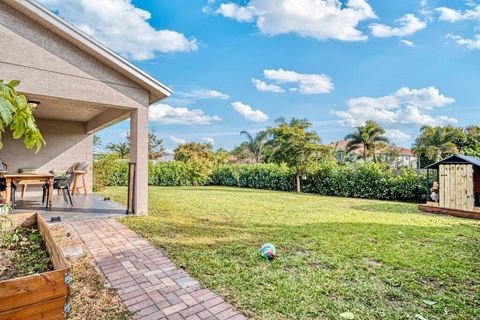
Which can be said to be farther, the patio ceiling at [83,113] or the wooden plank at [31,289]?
the patio ceiling at [83,113]

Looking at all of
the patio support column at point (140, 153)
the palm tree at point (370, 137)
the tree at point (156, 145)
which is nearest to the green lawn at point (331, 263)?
the patio support column at point (140, 153)

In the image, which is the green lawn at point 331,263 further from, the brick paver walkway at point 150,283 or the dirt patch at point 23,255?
the dirt patch at point 23,255

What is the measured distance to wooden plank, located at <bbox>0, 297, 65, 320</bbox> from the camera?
1791mm

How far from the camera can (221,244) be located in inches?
192

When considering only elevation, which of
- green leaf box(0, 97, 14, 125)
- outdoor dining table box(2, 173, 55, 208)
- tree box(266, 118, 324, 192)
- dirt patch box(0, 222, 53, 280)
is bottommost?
dirt patch box(0, 222, 53, 280)

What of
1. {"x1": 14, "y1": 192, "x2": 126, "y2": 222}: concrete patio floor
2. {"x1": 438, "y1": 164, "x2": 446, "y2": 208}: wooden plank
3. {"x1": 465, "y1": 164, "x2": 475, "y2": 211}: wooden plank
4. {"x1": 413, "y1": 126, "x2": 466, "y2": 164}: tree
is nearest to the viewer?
{"x1": 14, "y1": 192, "x2": 126, "y2": 222}: concrete patio floor

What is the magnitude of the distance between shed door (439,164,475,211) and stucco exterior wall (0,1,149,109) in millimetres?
10072

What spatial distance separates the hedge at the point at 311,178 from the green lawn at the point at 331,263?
5238 millimetres

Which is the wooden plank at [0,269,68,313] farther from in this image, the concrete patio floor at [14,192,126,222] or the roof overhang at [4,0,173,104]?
the roof overhang at [4,0,173,104]

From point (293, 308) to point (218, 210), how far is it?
→ 5903 millimetres

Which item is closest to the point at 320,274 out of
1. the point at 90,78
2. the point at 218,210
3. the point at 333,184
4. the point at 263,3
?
the point at 218,210

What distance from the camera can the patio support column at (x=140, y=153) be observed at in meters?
6.93

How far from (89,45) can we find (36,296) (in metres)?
5.76

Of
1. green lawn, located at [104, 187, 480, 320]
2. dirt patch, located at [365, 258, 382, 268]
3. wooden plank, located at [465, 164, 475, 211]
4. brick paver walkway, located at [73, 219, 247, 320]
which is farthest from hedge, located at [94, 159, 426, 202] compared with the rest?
brick paver walkway, located at [73, 219, 247, 320]
